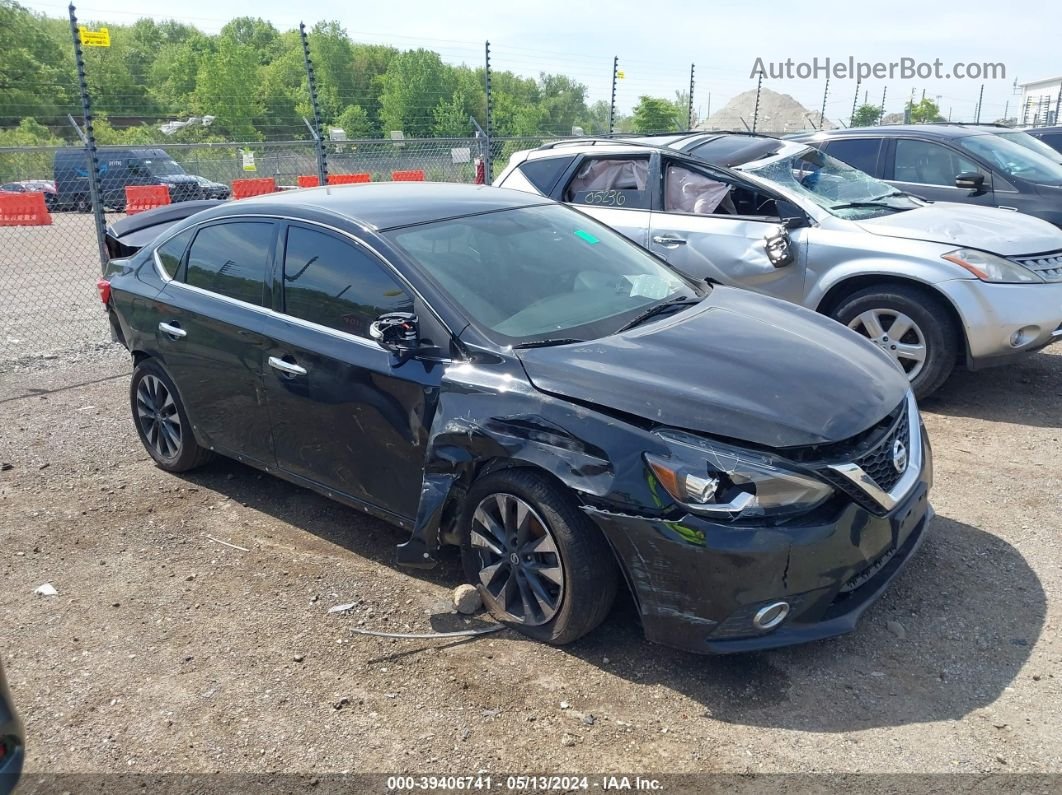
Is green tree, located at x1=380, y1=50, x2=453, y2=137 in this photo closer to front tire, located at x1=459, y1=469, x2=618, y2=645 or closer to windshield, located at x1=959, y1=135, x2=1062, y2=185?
windshield, located at x1=959, y1=135, x2=1062, y2=185

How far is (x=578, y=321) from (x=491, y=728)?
5.46 ft

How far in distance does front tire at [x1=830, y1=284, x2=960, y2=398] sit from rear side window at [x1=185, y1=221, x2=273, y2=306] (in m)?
3.76

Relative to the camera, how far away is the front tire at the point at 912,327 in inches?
223

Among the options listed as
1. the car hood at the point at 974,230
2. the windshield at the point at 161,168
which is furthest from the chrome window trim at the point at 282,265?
the windshield at the point at 161,168

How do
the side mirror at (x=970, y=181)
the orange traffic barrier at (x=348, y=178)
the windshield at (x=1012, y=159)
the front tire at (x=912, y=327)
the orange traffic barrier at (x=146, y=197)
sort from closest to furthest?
1. the front tire at (x=912, y=327)
2. the side mirror at (x=970, y=181)
3. the windshield at (x=1012, y=159)
4. the orange traffic barrier at (x=146, y=197)
5. the orange traffic barrier at (x=348, y=178)

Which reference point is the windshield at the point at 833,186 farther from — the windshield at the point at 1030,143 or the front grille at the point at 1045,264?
the windshield at the point at 1030,143

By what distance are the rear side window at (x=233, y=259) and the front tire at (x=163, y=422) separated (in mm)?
680

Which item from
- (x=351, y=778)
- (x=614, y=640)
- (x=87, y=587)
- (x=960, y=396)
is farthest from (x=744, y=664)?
(x=960, y=396)

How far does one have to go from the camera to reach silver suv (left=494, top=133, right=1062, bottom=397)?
18.3 ft

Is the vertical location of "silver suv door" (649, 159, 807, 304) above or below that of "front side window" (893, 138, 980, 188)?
below

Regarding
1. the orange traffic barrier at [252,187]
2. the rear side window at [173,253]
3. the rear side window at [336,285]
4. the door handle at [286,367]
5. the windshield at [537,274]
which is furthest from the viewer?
the orange traffic barrier at [252,187]

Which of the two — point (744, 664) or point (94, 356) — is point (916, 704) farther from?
point (94, 356)

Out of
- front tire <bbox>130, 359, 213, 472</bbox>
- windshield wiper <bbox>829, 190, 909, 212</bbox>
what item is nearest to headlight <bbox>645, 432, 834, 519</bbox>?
front tire <bbox>130, 359, 213, 472</bbox>

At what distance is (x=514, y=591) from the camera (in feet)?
11.5
